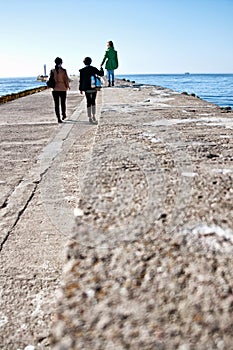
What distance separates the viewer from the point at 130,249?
1.09 m

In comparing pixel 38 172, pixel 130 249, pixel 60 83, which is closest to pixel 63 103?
pixel 60 83

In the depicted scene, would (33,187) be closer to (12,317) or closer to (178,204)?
(12,317)

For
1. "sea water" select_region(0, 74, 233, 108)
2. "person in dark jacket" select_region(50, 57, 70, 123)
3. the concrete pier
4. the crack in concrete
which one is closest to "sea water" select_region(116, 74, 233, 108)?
"sea water" select_region(0, 74, 233, 108)

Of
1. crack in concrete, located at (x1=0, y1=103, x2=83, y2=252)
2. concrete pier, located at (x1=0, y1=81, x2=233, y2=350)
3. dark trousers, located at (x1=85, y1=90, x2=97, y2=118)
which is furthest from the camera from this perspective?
dark trousers, located at (x1=85, y1=90, x2=97, y2=118)

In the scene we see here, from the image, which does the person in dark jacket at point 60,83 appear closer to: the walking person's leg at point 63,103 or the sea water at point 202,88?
the walking person's leg at point 63,103

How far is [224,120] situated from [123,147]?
1438mm

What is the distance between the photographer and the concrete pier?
2.71 ft

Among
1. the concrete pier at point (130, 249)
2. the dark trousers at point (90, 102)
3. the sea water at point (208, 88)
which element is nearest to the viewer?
the concrete pier at point (130, 249)

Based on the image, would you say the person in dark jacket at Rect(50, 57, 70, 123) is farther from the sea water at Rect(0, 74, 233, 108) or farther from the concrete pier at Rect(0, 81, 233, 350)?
the sea water at Rect(0, 74, 233, 108)

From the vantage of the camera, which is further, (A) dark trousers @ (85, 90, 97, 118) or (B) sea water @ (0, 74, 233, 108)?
(B) sea water @ (0, 74, 233, 108)

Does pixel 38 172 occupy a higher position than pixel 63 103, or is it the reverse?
pixel 63 103

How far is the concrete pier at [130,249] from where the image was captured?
32.5 inches

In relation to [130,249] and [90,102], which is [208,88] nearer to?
[90,102]

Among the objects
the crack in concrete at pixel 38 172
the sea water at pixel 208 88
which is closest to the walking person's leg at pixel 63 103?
the crack in concrete at pixel 38 172
